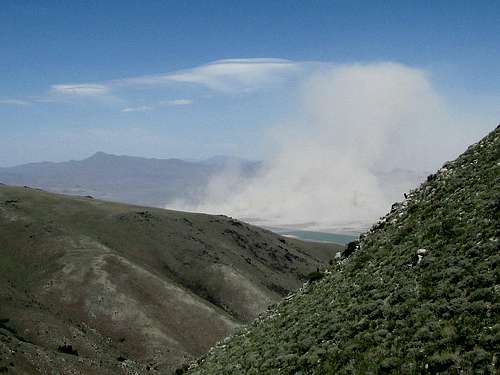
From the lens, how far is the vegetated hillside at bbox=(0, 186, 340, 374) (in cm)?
8119

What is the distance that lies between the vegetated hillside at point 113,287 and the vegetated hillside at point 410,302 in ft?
129

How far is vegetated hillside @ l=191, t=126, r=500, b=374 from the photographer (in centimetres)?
1923

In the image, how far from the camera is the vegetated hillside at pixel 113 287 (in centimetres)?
8119

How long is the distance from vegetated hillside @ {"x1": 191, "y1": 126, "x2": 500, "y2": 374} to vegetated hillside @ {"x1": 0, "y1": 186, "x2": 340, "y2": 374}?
129 ft

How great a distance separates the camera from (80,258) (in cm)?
12444

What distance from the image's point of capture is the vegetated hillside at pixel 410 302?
19234mm

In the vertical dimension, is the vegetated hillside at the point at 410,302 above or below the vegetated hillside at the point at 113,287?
above

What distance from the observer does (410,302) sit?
23.5 meters

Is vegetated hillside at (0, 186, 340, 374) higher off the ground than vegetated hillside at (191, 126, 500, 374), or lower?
lower

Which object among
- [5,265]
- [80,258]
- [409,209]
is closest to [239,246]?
[80,258]

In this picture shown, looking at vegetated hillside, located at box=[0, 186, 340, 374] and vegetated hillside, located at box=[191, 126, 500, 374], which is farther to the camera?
vegetated hillside, located at box=[0, 186, 340, 374]

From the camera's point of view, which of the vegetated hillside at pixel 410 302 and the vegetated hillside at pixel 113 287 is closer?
the vegetated hillside at pixel 410 302

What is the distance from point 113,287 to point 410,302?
99.5m

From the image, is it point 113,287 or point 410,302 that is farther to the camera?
point 113,287
